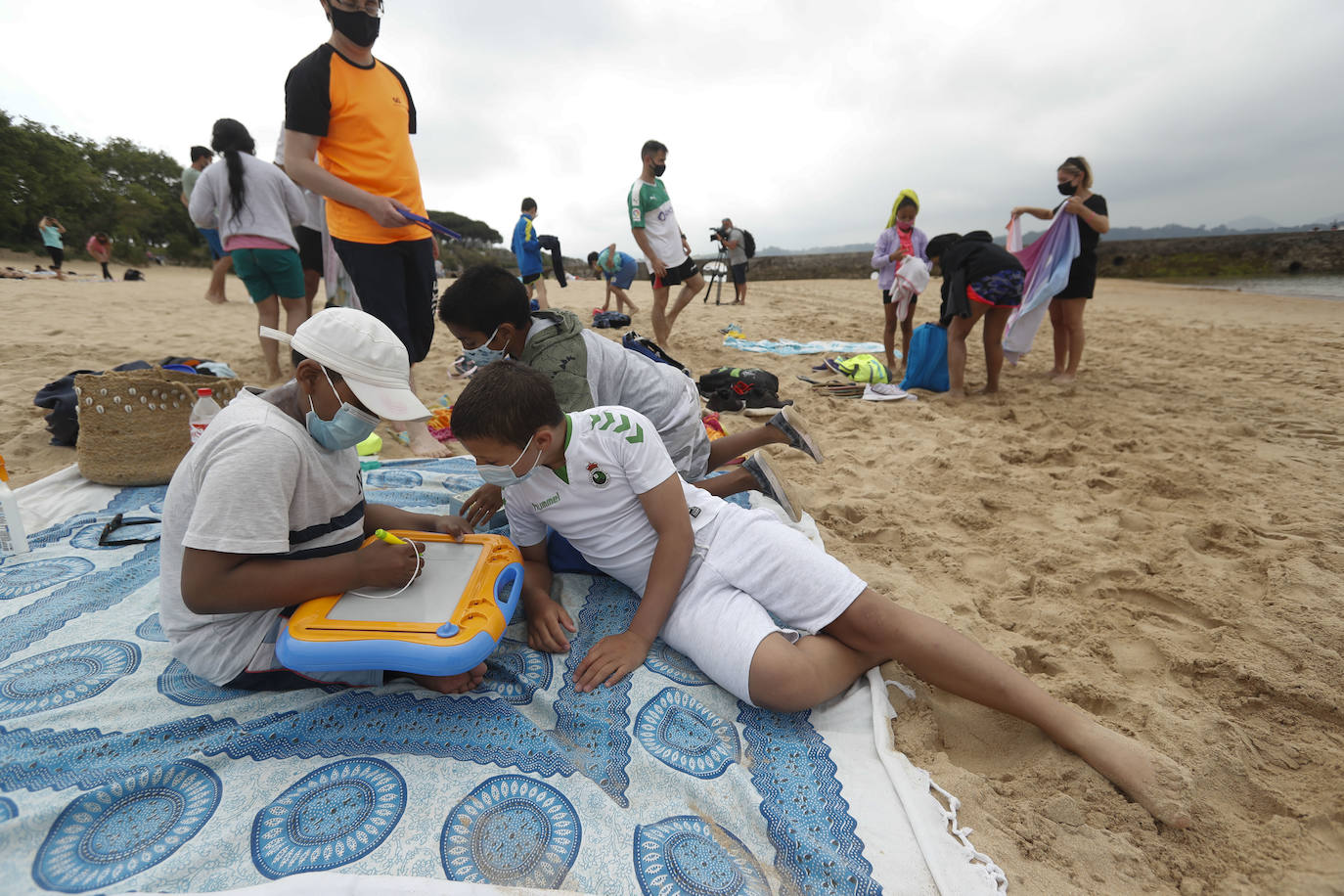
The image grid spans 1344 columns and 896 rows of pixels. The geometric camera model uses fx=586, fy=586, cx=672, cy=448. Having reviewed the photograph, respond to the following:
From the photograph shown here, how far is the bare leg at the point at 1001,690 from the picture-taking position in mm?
1476

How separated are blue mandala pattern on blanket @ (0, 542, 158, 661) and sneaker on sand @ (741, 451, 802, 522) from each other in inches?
100

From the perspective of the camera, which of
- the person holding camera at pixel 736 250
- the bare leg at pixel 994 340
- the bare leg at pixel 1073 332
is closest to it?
the bare leg at pixel 994 340

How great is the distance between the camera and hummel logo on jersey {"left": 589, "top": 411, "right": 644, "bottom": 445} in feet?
6.29

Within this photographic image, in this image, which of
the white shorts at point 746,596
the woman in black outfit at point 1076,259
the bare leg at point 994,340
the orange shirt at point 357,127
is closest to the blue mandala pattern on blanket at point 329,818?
the white shorts at point 746,596

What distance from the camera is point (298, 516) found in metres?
1.59

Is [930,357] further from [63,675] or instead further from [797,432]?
[63,675]

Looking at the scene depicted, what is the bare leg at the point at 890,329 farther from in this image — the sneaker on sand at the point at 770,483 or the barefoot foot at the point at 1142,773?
the barefoot foot at the point at 1142,773

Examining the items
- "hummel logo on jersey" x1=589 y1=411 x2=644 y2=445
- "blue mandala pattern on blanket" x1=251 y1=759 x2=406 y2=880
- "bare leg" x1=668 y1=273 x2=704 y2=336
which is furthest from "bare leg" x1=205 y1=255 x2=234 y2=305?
"blue mandala pattern on blanket" x1=251 y1=759 x2=406 y2=880

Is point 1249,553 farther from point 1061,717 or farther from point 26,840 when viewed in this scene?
point 26,840

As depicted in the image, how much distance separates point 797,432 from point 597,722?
5.98 ft

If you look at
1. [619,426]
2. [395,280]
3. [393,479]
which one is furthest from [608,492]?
[395,280]

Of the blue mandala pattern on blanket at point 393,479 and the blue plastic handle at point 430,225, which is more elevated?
Answer: the blue plastic handle at point 430,225

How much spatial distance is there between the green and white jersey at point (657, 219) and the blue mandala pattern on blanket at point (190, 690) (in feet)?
18.5

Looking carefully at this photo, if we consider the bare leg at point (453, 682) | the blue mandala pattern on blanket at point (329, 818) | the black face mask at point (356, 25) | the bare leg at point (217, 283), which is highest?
the black face mask at point (356, 25)
